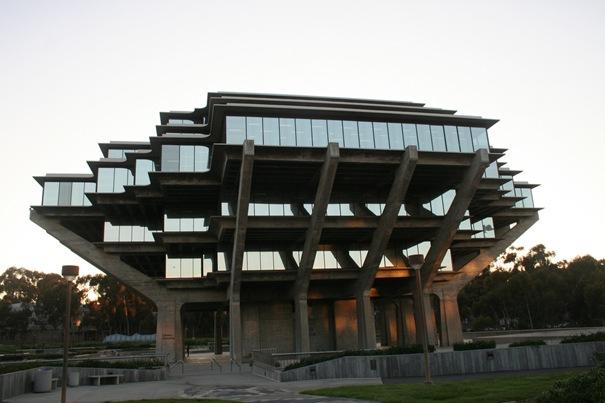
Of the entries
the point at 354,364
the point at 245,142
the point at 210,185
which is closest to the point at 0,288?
the point at 210,185

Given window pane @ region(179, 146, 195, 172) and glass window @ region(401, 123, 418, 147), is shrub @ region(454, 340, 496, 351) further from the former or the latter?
window pane @ region(179, 146, 195, 172)

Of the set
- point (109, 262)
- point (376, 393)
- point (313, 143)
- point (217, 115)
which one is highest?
point (217, 115)

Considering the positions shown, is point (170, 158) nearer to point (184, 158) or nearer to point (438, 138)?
point (184, 158)

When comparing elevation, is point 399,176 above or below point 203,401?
above

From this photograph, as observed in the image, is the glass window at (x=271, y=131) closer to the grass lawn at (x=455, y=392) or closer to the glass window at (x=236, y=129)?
the glass window at (x=236, y=129)

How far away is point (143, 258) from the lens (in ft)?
157

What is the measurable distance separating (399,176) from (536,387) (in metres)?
22.0

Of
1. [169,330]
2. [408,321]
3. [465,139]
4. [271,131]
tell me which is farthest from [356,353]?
[408,321]

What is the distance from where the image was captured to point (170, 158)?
37562 mm

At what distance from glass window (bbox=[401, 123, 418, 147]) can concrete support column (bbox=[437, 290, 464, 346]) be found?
18.4 meters

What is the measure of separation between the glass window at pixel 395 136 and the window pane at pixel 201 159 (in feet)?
45.8

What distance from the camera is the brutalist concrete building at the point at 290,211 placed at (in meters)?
35.6

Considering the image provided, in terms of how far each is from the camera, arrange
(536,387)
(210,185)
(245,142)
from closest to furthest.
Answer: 1. (536,387)
2. (245,142)
3. (210,185)

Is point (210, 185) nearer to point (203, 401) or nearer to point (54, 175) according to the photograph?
point (54, 175)
